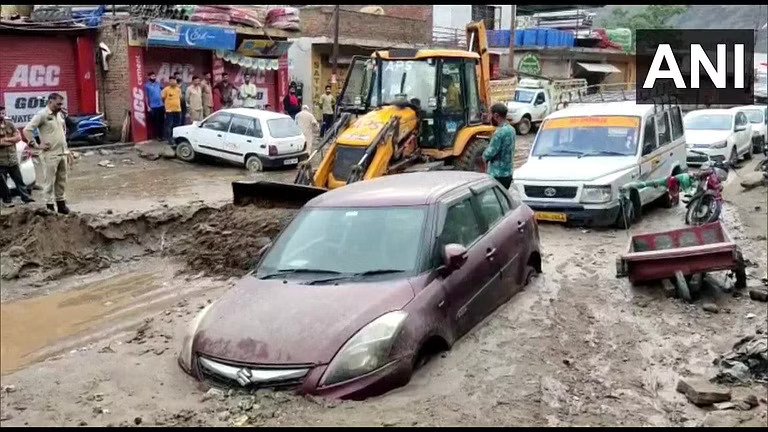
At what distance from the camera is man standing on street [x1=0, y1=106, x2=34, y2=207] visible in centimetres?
1162

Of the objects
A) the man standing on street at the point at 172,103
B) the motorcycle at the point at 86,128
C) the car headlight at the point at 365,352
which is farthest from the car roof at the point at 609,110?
the motorcycle at the point at 86,128

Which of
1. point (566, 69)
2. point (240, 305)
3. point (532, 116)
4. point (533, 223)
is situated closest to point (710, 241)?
point (533, 223)

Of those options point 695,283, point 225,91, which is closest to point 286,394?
point 695,283

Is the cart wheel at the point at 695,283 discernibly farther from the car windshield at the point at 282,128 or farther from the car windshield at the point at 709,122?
the car windshield at the point at 709,122

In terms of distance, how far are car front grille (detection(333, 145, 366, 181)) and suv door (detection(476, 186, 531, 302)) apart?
472cm

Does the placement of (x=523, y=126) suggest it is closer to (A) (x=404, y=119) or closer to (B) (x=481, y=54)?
(B) (x=481, y=54)

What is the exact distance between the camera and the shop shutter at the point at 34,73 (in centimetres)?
1922

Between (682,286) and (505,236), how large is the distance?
1.92 metres

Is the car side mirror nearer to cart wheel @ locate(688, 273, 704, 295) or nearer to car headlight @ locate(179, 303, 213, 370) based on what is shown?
car headlight @ locate(179, 303, 213, 370)

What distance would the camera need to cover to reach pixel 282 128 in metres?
18.1

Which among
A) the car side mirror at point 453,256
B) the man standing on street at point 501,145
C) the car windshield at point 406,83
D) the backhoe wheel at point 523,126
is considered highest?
the car windshield at point 406,83

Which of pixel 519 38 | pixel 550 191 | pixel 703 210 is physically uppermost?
pixel 519 38

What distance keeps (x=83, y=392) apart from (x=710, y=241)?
650 cm

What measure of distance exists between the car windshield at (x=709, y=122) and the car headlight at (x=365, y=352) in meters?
17.2
